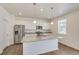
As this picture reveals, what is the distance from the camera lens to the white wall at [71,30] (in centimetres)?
273

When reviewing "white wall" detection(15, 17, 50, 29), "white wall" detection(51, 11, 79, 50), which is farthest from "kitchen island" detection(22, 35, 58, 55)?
"white wall" detection(15, 17, 50, 29)

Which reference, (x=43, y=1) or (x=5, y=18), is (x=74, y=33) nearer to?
(x=43, y=1)

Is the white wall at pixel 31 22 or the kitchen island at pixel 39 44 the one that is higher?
the white wall at pixel 31 22

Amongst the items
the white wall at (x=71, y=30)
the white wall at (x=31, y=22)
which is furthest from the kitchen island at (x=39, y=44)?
the white wall at (x=31, y=22)

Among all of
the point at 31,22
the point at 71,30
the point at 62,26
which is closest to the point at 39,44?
the point at 31,22

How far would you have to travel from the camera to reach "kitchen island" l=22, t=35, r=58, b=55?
92.6 inches

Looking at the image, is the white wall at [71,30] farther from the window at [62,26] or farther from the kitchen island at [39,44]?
the kitchen island at [39,44]

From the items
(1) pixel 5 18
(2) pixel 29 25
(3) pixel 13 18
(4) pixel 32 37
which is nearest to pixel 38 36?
(4) pixel 32 37

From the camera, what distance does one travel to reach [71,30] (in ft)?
10.8

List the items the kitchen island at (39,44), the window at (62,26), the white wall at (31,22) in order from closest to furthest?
1. the kitchen island at (39,44)
2. the white wall at (31,22)
3. the window at (62,26)

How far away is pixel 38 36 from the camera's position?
118 inches

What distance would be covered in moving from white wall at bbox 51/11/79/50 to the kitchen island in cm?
27

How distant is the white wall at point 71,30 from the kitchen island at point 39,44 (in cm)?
27

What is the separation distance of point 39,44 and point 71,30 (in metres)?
1.42
